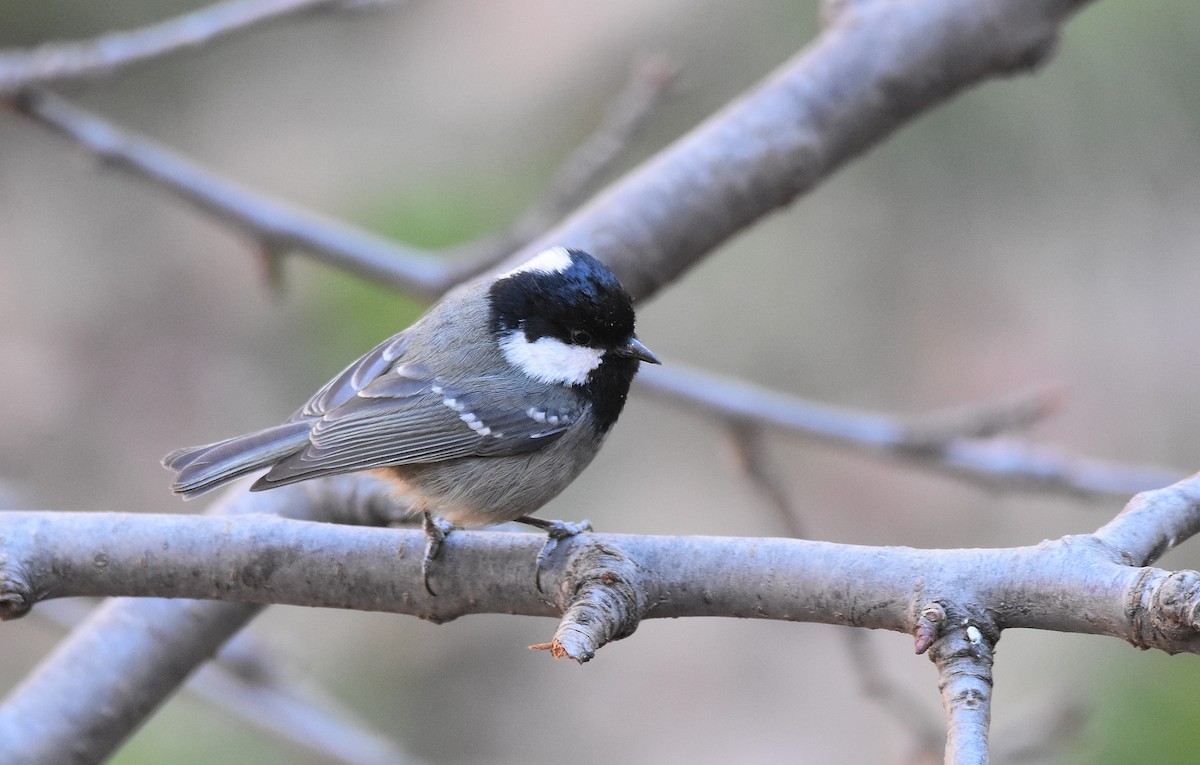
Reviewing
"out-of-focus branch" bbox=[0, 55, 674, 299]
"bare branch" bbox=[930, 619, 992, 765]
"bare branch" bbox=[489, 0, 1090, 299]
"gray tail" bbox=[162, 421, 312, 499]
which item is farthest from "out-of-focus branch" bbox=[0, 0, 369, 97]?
"bare branch" bbox=[930, 619, 992, 765]

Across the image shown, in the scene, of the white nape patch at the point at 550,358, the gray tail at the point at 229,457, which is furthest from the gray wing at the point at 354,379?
the white nape patch at the point at 550,358

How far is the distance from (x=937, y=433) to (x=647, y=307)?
2438 millimetres

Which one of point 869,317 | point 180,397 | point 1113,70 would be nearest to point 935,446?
point 1113,70

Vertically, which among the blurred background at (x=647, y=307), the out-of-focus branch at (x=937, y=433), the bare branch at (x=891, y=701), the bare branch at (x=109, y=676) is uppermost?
the blurred background at (x=647, y=307)

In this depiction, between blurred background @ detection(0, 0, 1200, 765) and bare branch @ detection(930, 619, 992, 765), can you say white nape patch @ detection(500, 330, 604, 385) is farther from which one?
blurred background @ detection(0, 0, 1200, 765)

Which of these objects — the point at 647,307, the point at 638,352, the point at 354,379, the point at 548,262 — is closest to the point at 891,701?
the point at 638,352

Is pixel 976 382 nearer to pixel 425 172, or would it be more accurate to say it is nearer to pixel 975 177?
pixel 975 177

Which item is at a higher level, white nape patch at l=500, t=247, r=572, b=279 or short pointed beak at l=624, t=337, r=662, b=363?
white nape patch at l=500, t=247, r=572, b=279

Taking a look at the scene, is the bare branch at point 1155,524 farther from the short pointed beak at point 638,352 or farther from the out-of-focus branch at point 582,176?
the out-of-focus branch at point 582,176

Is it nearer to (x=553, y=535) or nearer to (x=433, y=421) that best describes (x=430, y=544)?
(x=553, y=535)

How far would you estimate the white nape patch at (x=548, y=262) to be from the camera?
2.22m

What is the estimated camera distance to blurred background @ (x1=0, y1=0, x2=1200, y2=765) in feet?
14.0

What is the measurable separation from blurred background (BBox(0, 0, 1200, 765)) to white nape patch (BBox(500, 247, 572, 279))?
214 centimetres

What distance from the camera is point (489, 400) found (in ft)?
7.47
